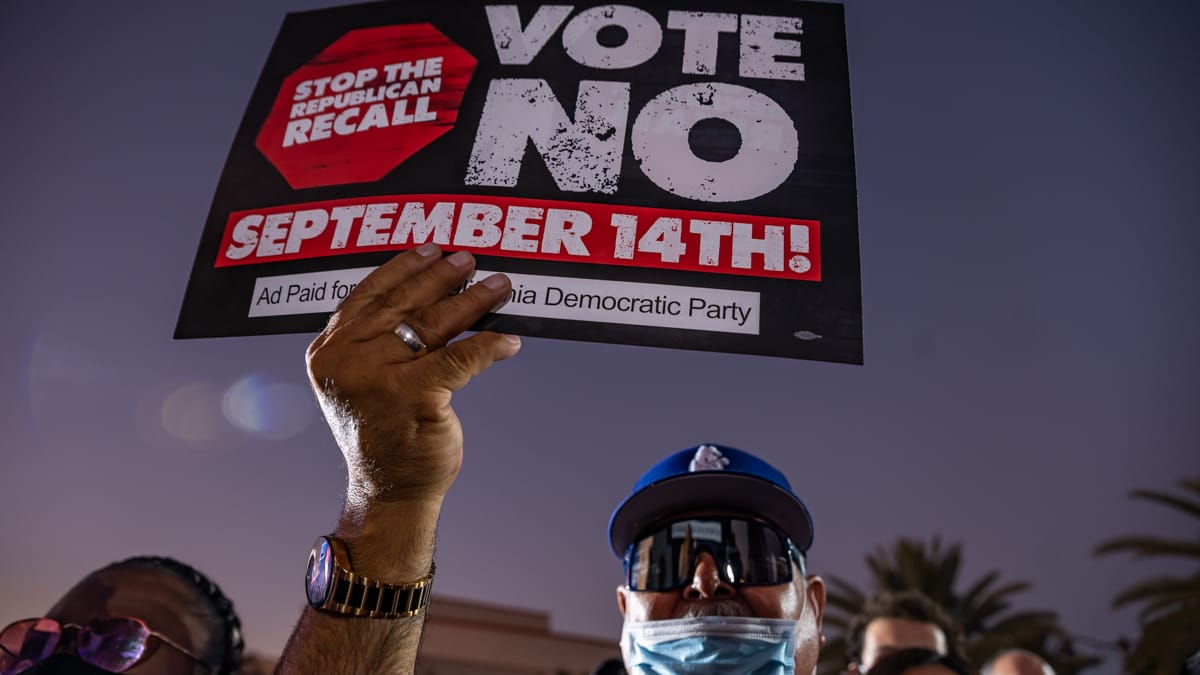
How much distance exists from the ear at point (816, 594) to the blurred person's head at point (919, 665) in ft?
1.89

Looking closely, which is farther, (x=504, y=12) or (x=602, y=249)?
(x=504, y=12)

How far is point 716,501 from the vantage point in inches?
130

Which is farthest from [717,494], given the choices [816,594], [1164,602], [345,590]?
[1164,602]

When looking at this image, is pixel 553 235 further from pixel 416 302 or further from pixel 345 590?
pixel 345 590

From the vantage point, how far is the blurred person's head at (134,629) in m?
3.04

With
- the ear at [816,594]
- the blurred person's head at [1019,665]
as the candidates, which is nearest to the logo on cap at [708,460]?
the ear at [816,594]

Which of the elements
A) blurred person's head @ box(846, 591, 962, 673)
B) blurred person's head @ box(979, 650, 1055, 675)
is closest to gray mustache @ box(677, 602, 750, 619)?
blurred person's head @ box(846, 591, 962, 673)

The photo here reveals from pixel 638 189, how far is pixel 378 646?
149 cm

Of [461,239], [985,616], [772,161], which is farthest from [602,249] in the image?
[985,616]

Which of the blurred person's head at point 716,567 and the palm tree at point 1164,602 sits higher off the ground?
the palm tree at point 1164,602

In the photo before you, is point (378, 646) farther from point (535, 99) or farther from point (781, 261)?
point (535, 99)

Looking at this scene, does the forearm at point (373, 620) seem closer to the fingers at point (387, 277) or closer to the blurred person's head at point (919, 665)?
the fingers at point (387, 277)

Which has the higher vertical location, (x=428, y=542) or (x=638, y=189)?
(x=638, y=189)

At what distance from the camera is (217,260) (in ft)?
8.07
